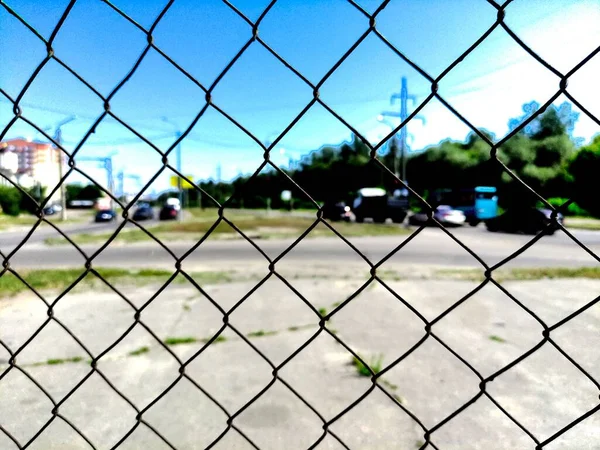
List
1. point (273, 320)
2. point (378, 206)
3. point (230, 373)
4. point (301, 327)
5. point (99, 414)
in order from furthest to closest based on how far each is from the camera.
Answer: point (378, 206) < point (273, 320) < point (301, 327) < point (230, 373) < point (99, 414)

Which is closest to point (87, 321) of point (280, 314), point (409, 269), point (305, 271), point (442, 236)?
point (280, 314)

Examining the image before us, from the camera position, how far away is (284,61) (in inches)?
33.1

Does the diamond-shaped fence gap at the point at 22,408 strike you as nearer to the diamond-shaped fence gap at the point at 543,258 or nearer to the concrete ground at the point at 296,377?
the concrete ground at the point at 296,377

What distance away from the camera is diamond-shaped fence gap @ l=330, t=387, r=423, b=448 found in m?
2.19

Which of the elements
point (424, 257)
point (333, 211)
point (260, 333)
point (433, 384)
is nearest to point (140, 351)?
point (260, 333)

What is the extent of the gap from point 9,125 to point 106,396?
203 cm

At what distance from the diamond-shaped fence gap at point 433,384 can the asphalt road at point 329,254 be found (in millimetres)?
4551

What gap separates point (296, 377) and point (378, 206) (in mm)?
13453

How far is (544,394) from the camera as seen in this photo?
265 centimetres

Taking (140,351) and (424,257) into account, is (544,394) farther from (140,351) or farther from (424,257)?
(424,257)

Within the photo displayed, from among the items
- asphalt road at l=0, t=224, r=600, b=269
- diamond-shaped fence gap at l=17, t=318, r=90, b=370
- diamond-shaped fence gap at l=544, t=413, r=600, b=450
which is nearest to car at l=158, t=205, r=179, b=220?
asphalt road at l=0, t=224, r=600, b=269

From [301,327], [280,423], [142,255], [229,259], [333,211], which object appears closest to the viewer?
[333,211]

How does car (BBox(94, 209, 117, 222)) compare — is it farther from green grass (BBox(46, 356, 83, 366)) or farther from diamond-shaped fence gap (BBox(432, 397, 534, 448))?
diamond-shaped fence gap (BBox(432, 397, 534, 448))

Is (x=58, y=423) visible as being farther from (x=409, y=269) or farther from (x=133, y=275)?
(x=409, y=269)
